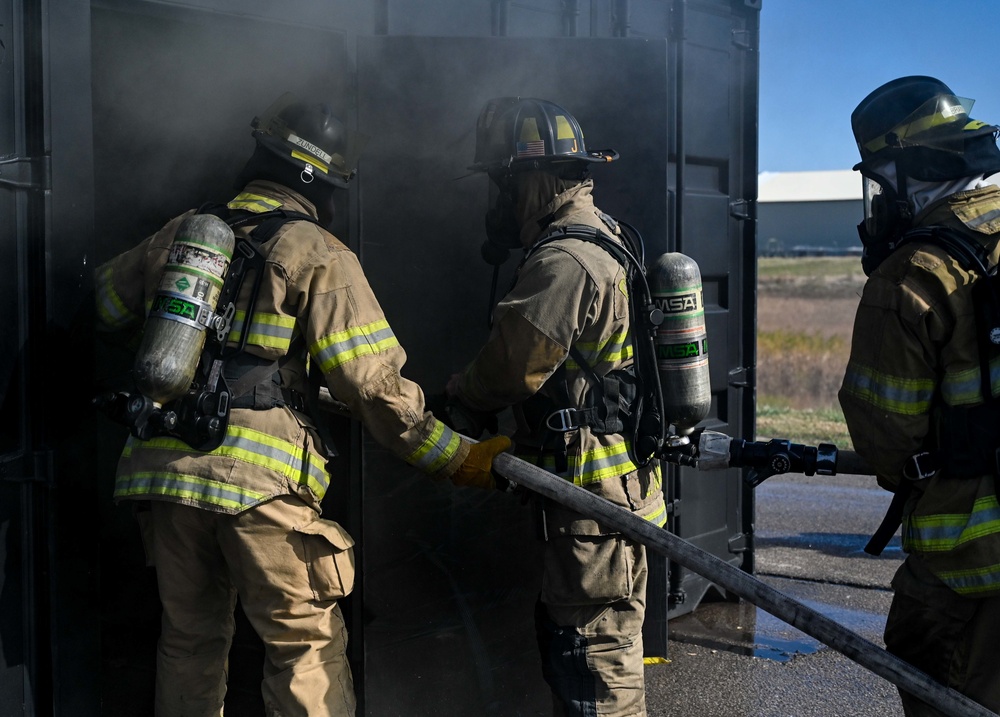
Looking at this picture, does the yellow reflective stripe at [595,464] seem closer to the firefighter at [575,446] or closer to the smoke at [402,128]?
the firefighter at [575,446]

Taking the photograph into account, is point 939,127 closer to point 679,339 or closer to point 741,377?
point 679,339

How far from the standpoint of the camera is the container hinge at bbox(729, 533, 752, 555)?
486cm

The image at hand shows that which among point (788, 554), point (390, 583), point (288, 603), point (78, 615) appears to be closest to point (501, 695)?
point (390, 583)

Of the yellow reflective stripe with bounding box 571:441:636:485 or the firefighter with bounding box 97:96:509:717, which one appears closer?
the firefighter with bounding box 97:96:509:717

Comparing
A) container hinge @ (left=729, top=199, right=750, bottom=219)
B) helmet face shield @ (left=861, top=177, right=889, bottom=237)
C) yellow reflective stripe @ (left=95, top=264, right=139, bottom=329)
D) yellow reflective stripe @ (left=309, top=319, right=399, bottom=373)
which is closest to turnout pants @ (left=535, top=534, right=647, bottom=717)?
yellow reflective stripe @ (left=309, top=319, right=399, bottom=373)

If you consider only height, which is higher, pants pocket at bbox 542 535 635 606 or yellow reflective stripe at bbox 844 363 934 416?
yellow reflective stripe at bbox 844 363 934 416

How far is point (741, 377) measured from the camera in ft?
15.8

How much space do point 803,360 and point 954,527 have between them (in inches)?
486

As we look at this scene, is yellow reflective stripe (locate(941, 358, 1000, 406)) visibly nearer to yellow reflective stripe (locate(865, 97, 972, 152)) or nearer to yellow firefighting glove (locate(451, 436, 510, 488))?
yellow reflective stripe (locate(865, 97, 972, 152))

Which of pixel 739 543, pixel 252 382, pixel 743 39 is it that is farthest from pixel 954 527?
A: pixel 743 39

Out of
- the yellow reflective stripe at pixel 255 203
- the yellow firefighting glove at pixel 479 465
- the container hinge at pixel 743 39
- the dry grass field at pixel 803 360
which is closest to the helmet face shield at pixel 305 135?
the yellow reflective stripe at pixel 255 203

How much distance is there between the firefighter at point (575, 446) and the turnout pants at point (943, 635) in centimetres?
71

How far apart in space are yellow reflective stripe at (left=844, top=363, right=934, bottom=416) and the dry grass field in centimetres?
163

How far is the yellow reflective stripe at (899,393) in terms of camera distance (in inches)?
94.7
